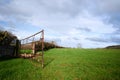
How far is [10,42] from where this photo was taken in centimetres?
2342

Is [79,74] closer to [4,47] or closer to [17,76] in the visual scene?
[17,76]

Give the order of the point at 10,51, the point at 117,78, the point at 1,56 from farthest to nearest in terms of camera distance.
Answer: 1. the point at 10,51
2. the point at 1,56
3. the point at 117,78

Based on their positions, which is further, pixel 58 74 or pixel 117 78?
pixel 58 74

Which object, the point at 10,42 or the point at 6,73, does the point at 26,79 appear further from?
the point at 10,42

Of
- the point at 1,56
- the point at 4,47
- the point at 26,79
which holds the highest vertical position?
the point at 4,47

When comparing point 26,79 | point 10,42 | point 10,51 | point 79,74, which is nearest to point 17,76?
point 26,79

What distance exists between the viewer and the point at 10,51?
62.3 feet

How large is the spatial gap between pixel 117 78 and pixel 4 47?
14.1 m

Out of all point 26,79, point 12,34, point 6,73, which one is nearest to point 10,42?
point 12,34

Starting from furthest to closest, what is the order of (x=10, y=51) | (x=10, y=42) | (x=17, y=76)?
(x=10, y=42)
(x=10, y=51)
(x=17, y=76)

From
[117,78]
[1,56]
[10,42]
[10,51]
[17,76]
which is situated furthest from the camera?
[10,42]

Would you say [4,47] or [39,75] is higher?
[4,47]

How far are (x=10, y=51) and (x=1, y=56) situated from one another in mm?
1774

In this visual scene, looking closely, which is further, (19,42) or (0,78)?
(19,42)
